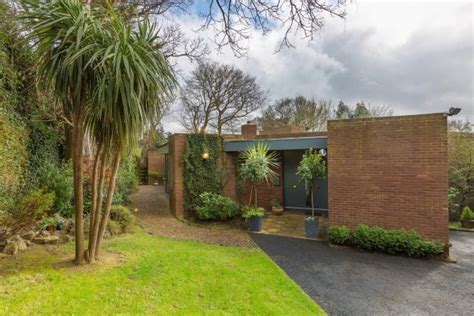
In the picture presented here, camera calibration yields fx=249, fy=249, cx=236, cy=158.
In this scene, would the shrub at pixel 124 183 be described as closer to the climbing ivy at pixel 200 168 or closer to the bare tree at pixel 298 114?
the climbing ivy at pixel 200 168

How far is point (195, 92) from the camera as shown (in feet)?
57.1

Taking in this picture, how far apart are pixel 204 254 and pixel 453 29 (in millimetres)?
7569

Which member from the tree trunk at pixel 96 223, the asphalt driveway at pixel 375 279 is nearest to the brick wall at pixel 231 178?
the asphalt driveway at pixel 375 279

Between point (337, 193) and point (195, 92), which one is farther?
point (195, 92)

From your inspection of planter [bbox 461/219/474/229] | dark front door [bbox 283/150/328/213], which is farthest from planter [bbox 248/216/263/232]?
planter [bbox 461/219/474/229]

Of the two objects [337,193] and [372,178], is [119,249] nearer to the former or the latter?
[337,193]

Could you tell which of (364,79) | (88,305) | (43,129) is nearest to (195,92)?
(364,79)

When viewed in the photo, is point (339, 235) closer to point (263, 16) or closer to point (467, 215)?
point (263, 16)

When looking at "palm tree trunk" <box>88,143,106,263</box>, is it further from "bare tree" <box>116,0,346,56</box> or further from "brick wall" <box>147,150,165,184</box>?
"brick wall" <box>147,150,165,184</box>

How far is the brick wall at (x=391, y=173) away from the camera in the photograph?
5348mm

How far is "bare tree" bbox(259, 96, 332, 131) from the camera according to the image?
691 inches

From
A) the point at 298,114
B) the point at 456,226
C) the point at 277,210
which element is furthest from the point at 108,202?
the point at 298,114

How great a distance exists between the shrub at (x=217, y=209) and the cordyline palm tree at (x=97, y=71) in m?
4.20

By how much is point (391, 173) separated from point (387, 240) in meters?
1.50
